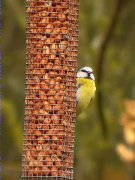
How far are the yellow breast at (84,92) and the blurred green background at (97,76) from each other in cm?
517

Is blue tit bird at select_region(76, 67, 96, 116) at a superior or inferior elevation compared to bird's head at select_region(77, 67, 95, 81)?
inferior

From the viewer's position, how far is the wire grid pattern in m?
6.91

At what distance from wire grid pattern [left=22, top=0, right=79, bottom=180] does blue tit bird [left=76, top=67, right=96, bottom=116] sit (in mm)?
650

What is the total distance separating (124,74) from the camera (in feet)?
46.5

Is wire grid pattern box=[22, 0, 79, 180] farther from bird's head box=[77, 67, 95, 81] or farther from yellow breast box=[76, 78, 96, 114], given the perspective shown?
bird's head box=[77, 67, 95, 81]

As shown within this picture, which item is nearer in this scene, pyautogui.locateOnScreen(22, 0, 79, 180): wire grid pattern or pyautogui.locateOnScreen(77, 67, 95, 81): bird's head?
pyautogui.locateOnScreen(22, 0, 79, 180): wire grid pattern

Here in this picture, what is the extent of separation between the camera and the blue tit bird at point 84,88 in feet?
25.6

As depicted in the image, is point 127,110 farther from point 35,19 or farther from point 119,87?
point 35,19

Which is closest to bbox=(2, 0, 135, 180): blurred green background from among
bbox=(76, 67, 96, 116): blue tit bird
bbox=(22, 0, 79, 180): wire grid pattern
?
bbox=(76, 67, 96, 116): blue tit bird

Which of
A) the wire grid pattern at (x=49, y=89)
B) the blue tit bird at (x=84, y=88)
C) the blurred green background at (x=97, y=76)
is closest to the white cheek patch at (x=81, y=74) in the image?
the blue tit bird at (x=84, y=88)

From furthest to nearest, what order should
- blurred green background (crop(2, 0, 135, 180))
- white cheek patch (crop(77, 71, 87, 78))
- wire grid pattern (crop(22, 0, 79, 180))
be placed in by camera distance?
1. blurred green background (crop(2, 0, 135, 180))
2. white cheek patch (crop(77, 71, 87, 78))
3. wire grid pattern (crop(22, 0, 79, 180))

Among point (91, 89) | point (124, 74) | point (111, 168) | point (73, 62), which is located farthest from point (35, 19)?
point (111, 168)

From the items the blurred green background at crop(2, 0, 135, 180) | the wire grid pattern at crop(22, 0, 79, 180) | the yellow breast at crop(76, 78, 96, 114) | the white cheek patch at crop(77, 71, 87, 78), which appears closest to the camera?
the wire grid pattern at crop(22, 0, 79, 180)

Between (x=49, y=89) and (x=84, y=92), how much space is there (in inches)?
40.1
